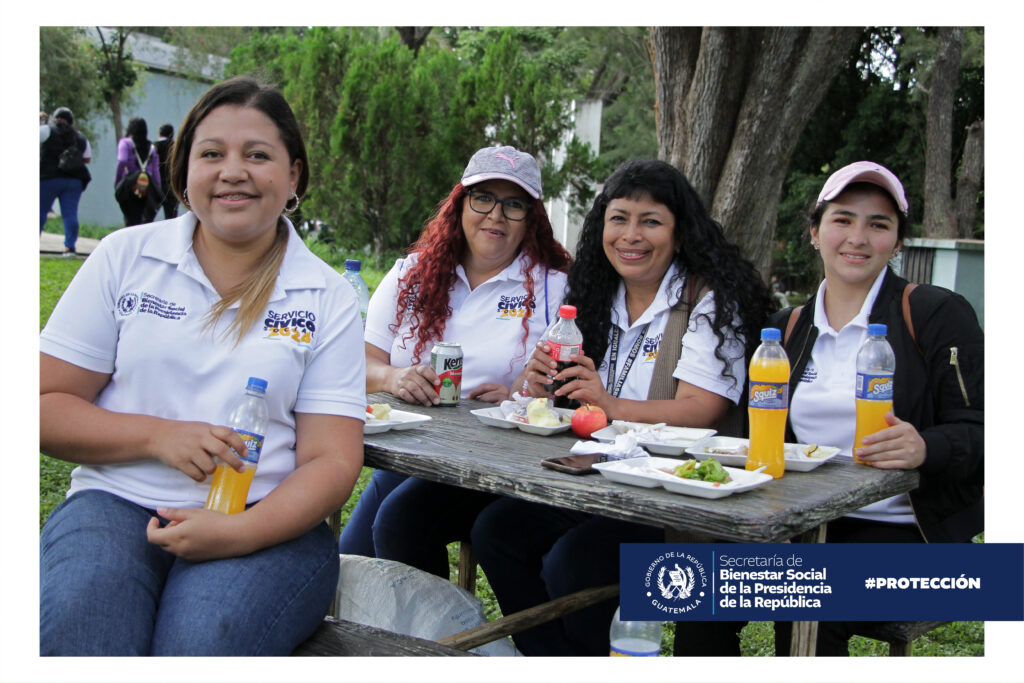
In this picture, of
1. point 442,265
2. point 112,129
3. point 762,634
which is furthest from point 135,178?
point 762,634

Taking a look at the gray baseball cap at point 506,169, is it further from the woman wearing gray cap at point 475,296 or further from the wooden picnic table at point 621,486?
the wooden picnic table at point 621,486

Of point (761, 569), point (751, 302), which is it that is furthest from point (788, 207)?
point (761, 569)

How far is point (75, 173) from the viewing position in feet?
31.8

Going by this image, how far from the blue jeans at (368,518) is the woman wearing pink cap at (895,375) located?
1.56 metres

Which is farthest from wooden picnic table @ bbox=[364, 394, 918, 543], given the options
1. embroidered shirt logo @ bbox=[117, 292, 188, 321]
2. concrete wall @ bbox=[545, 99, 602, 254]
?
concrete wall @ bbox=[545, 99, 602, 254]

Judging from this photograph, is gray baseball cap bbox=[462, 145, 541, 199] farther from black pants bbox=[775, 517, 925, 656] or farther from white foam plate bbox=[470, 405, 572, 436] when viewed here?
black pants bbox=[775, 517, 925, 656]

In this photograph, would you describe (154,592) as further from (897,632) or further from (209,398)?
(897,632)

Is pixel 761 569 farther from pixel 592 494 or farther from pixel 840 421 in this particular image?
pixel 840 421

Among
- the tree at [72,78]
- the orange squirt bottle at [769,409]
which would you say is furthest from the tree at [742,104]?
the tree at [72,78]

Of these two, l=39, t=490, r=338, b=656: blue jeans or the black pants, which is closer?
l=39, t=490, r=338, b=656: blue jeans

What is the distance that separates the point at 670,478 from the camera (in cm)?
207

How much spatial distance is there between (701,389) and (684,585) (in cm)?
91

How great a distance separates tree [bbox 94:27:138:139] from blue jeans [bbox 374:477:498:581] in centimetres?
1227

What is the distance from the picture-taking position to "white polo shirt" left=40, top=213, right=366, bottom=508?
2.14m
